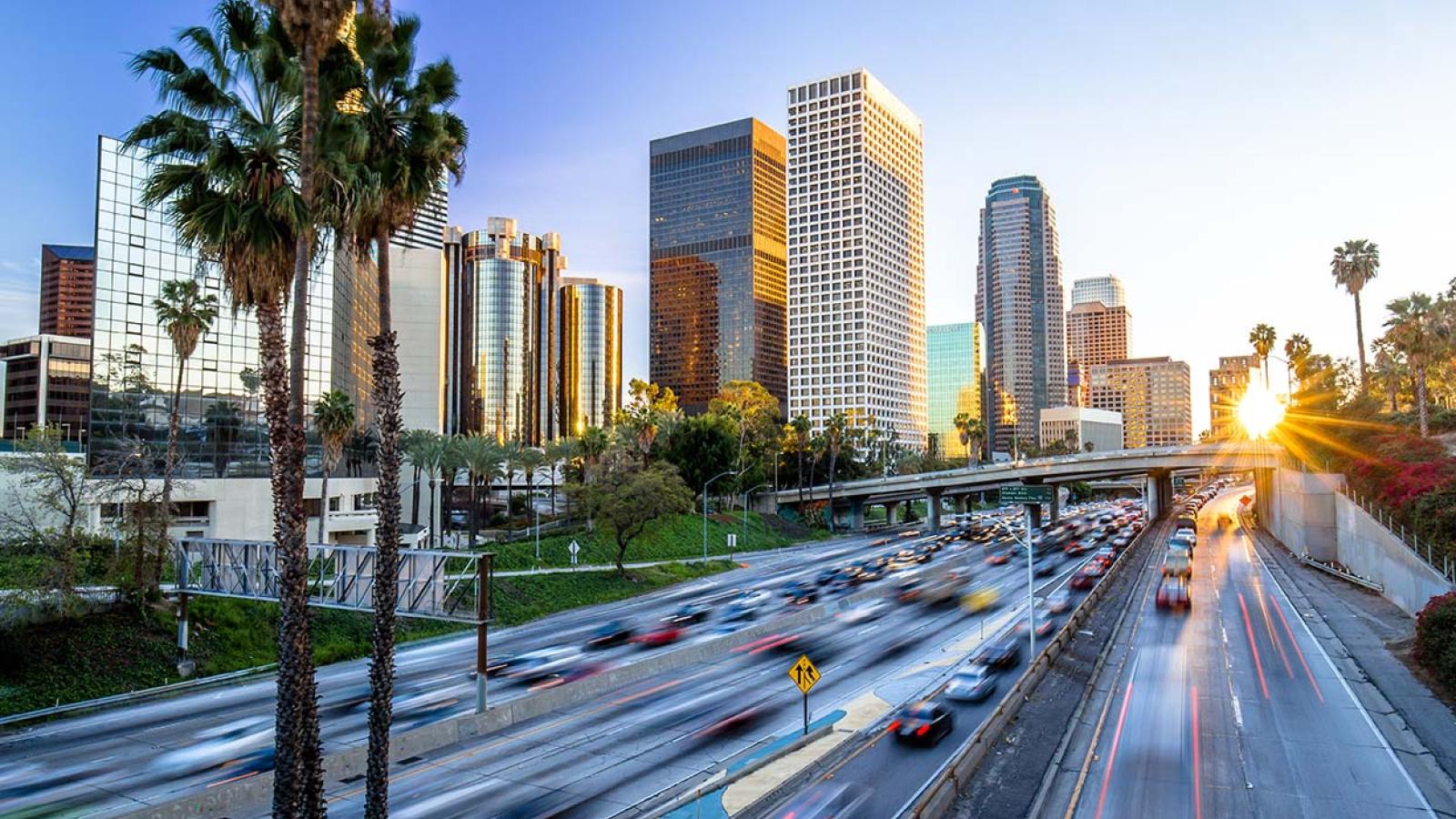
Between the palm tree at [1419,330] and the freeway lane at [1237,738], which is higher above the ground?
the palm tree at [1419,330]

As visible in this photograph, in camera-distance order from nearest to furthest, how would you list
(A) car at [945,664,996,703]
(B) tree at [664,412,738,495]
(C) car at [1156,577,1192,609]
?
(A) car at [945,664,996,703] → (C) car at [1156,577,1192,609] → (B) tree at [664,412,738,495]

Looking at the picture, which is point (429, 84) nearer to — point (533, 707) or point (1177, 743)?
point (533, 707)

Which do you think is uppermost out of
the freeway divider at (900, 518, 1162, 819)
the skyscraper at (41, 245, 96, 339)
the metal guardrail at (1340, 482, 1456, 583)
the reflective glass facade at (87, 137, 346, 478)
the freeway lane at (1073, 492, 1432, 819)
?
the skyscraper at (41, 245, 96, 339)

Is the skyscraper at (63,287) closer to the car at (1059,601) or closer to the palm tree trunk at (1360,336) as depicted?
the car at (1059,601)

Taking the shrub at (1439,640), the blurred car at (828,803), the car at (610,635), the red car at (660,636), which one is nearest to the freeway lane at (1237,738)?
the shrub at (1439,640)

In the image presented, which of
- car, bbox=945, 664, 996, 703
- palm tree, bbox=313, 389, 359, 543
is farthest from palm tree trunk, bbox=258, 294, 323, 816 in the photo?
palm tree, bbox=313, 389, 359, 543

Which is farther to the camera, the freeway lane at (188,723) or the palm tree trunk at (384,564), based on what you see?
the freeway lane at (188,723)

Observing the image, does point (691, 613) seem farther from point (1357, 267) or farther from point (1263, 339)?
point (1263, 339)

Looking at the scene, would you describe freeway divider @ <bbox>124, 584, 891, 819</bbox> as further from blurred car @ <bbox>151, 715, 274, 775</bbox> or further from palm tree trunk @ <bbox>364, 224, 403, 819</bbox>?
palm tree trunk @ <bbox>364, 224, 403, 819</bbox>
